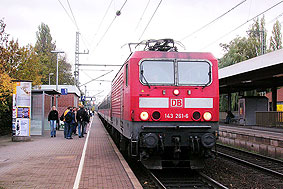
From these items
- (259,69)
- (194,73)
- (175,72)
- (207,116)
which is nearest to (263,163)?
(207,116)

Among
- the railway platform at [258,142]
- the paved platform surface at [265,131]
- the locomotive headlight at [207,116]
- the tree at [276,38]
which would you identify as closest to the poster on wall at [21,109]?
the locomotive headlight at [207,116]

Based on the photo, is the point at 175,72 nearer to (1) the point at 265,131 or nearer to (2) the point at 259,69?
(2) the point at 259,69

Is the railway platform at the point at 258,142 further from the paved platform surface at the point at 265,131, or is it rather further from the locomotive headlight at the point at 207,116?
the locomotive headlight at the point at 207,116

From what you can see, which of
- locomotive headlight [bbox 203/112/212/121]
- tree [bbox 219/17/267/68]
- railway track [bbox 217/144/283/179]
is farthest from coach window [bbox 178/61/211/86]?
tree [bbox 219/17/267/68]

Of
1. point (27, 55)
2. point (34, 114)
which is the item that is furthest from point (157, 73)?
point (27, 55)

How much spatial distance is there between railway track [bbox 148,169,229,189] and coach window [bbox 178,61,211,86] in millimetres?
2265

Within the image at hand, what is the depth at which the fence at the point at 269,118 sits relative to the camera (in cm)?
2417

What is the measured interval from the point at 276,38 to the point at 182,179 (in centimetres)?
3837

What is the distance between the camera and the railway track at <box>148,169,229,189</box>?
720cm

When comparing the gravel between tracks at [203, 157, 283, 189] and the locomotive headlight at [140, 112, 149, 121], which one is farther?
the locomotive headlight at [140, 112, 149, 121]

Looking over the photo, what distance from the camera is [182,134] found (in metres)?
7.84

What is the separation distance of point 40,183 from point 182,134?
3319mm

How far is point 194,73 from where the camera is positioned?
8297 millimetres

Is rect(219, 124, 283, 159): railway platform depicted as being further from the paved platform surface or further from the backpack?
the backpack
